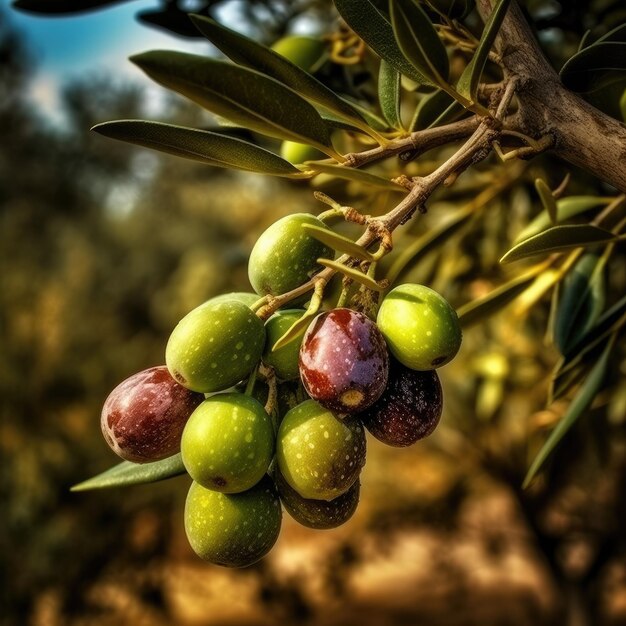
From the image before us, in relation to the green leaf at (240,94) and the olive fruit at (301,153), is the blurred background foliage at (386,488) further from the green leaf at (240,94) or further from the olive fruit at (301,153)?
the green leaf at (240,94)

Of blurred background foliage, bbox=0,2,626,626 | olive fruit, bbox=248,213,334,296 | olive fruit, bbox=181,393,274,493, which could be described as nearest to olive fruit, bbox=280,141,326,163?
blurred background foliage, bbox=0,2,626,626

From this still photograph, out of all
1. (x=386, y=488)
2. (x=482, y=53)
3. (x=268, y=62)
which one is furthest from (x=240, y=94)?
(x=386, y=488)

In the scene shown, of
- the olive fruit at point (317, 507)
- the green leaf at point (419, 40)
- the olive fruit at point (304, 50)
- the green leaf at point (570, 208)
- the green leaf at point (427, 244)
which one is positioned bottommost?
the green leaf at point (427, 244)

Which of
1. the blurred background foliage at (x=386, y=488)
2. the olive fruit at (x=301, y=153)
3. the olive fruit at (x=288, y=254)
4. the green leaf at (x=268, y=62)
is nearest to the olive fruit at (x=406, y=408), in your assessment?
the olive fruit at (x=288, y=254)

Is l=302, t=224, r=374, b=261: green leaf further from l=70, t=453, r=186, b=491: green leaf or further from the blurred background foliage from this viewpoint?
the blurred background foliage

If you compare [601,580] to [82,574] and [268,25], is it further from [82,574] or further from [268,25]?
[268,25]
